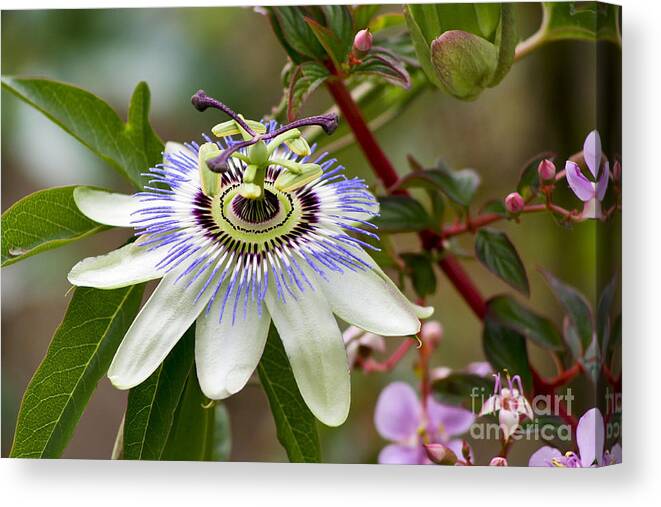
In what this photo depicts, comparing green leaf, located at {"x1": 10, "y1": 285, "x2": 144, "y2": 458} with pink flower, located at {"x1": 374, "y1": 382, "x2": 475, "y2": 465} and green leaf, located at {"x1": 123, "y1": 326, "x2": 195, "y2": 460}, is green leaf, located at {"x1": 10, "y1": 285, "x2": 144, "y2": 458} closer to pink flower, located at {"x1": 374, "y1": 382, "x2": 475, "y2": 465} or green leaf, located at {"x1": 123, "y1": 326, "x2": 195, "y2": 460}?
green leaf, located at {"x1": 123, "y1": 326, "x2": 195, "y2": 460}

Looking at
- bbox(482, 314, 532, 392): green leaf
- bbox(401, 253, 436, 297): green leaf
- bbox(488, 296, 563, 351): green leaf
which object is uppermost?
bbox(401, 253, 436, 297): green leaf

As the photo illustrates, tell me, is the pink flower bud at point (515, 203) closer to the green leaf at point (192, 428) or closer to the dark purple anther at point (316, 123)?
the dark purple anther at point (316, 123)

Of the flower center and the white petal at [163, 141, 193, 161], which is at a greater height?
the white petal at [163, 141, 193, 161]

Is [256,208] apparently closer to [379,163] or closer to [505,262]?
[379,163]

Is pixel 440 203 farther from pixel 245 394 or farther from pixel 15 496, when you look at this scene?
pixel 15 496

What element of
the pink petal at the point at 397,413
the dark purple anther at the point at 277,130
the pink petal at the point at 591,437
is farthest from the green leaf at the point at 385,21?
the pink petal at the point at 591,437

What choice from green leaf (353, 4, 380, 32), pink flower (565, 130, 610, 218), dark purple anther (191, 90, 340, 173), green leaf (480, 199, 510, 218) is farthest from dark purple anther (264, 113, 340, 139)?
pink flower (565, 130, 610, 218)
